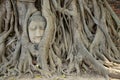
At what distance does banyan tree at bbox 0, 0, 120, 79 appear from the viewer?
4254mm

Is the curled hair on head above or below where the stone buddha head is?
above

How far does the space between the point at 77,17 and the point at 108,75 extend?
1302 mm

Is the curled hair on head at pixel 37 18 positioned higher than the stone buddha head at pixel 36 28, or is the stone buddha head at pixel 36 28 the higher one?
the curled hair on head at pixel 37 18

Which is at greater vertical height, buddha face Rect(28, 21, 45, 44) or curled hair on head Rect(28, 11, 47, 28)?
curled hair on head Rect(28, 11, 47, 28)

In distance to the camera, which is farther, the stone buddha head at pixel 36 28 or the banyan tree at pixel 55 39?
the stone buddha head at pixel 36 28

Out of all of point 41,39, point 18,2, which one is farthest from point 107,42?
point 18,2

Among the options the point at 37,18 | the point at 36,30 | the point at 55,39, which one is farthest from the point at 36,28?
the point at 55,39

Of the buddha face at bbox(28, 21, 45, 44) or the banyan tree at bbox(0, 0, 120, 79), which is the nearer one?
the banyan tree at bbox(0, 0, 120, 79)

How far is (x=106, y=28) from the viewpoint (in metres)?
4.86

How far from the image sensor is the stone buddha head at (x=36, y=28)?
14.8 feet

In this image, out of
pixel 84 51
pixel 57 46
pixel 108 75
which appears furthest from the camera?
pixel 57 46

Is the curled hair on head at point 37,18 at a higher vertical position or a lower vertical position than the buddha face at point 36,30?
higher

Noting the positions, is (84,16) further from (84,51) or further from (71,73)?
(71,73)

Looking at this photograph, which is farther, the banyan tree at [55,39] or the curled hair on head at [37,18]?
the curled hair on head at [37,18]
